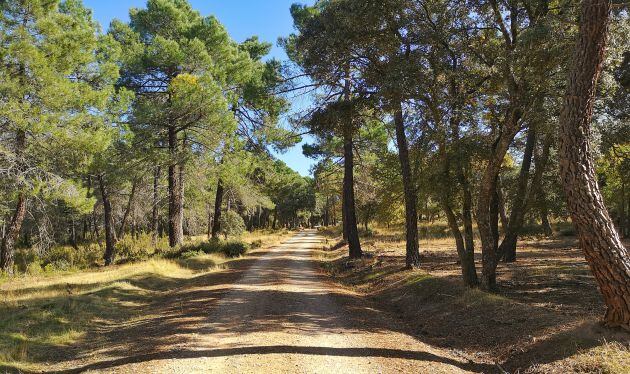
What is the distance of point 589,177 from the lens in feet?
20.2

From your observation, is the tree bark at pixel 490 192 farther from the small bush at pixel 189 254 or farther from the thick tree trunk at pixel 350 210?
the small bush at pixel 189 254

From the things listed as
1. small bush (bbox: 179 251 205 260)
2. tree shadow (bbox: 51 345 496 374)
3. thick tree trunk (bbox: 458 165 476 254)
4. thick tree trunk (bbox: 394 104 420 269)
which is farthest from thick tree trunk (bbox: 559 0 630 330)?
small bush (bbox: 179 251 205 260)

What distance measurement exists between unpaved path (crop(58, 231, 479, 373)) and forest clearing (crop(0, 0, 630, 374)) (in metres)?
0.05

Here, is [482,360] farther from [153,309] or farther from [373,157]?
[373,157]

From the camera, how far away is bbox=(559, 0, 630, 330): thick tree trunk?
5887mm

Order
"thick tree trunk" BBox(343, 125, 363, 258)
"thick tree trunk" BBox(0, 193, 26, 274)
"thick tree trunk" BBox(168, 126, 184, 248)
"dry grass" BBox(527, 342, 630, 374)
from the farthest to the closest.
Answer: "thick tree trunk" BBox(168, 126, 184, 248) → "thick tree trunk" BBox(343, 125, 363, 258) → "thick tree trunk" BBox(0, 193, 26, 274) → "dry grass" BBox(527, 342, 630, 374)

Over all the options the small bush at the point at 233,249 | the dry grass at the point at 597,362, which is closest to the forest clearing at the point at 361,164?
the dry grass at the point at 597,362

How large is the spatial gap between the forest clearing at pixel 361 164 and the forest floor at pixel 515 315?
5cm

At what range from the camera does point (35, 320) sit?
30.2ft

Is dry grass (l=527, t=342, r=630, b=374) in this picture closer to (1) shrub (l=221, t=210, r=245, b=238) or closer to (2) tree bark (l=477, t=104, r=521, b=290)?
(2) tree bark (l=477, t=104, r=521, b=290)

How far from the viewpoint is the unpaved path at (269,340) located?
246 inches

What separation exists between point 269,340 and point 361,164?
17423 millimetres

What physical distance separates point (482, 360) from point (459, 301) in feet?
9.96

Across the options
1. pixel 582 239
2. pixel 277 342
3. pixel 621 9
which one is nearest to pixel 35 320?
pixel 277 342
